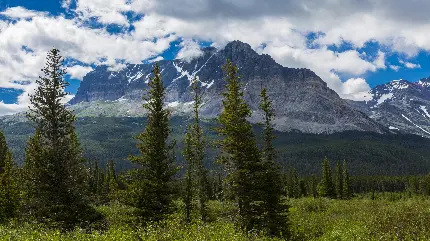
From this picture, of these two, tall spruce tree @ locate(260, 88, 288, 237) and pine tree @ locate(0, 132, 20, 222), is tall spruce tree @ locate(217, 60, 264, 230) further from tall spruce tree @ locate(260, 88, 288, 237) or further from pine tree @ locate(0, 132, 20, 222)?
pine tree @ locate(0, 132, 20, 222)

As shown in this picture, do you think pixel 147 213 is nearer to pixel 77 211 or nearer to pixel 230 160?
pixel 77 211

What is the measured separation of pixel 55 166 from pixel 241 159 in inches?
632

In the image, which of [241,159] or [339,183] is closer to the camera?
[241,159]

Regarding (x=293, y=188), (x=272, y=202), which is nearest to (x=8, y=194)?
(x=272, y=202)

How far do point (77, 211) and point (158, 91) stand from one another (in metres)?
13.3

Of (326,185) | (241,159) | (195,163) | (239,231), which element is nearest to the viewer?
(239,231)

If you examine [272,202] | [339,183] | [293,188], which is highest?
[272,202]

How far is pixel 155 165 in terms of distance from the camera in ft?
109

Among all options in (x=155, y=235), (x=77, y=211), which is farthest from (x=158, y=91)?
(x=155, y=235)

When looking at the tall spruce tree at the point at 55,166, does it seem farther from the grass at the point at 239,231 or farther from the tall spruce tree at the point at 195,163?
the tall spruce tree at the point at 195,163

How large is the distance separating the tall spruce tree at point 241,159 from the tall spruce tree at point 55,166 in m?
12.7

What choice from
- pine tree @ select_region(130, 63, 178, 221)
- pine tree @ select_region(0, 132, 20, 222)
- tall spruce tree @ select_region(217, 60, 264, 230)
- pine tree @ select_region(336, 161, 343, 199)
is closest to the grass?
pine tree @ select_region(130, 63, 178, 221)

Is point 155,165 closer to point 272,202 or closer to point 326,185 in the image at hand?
point 272,202

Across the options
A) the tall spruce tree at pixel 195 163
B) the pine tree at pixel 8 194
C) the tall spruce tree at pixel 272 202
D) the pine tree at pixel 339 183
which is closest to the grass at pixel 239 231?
the tall spruce tree at pixel 272 202
